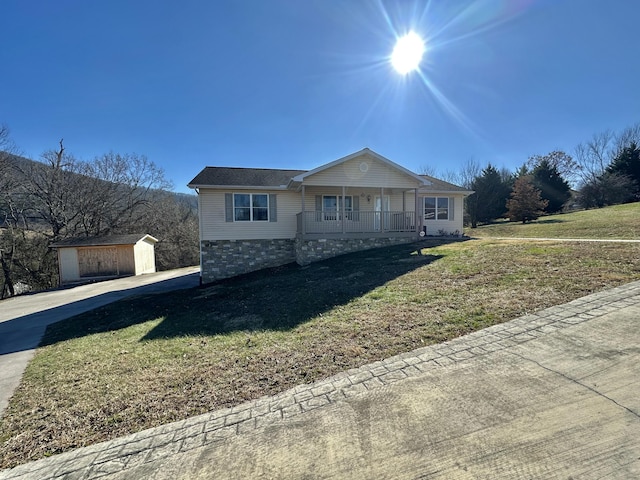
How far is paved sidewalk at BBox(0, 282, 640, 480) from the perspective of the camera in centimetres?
213

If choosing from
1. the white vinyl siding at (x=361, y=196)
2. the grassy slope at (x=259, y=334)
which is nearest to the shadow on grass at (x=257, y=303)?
the grassy slope at (x=259, y=334)

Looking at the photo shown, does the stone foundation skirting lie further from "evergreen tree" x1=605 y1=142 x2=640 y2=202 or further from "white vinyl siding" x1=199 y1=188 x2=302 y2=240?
"evergreen tree" x1=605 y1=142 x2=640 y2=202

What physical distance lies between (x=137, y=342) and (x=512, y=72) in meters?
14.6

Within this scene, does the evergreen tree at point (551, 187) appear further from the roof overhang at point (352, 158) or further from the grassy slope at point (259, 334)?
the grassy slope at point (259, 334)

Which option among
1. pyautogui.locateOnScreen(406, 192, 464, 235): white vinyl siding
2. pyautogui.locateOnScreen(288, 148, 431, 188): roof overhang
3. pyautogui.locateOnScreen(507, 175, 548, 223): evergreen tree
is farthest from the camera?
pyautogui.locateOnScreen(507, 175, 548, 223): evergreen tree

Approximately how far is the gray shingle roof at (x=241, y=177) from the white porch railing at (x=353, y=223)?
8.04ft

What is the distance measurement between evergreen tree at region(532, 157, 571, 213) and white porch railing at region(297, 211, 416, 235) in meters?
22.5

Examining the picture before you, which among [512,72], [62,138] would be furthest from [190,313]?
[62,138]

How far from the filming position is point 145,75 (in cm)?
1158

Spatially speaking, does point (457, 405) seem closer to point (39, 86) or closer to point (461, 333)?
point (461, 333)

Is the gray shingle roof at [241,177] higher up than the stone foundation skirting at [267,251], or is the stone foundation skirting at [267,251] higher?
the gray shingle roof at [241,177]

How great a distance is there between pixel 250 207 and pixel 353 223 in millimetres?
5116

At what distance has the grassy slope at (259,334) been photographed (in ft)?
11.5

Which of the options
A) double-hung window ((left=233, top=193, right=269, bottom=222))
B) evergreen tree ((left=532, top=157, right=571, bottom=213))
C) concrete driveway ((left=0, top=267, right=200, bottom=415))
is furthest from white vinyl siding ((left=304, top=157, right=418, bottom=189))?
evergreen tree ((left=532, top=157, right=571, bottom=213))
